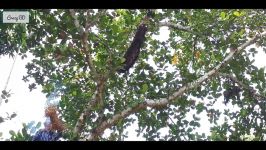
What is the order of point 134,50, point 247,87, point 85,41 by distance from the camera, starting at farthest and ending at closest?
point 247,87 → point 134,50 → point 85,41

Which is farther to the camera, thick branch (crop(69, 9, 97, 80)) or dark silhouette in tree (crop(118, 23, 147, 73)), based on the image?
dark silhouette in tree (crop(118, 23, 147, 73))

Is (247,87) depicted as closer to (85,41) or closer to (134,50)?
(134,50)

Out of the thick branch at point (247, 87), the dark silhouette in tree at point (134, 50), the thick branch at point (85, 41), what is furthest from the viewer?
the thick branch at point (247, 87)

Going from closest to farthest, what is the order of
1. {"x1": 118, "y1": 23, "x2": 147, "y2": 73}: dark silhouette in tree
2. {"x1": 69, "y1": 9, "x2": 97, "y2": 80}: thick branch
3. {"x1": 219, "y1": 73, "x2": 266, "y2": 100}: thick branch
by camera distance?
1. {"x1": 69, "y1": 9, "x2": 97, "y2": 80}: thick branch
2. {"x1": 118, "y1": 23, "x2": 147, "y2": 73}: dark silhouette in tree
3. {"x1": 219, "y1": 73, "x2": 266, "y2": 100}: thick branch

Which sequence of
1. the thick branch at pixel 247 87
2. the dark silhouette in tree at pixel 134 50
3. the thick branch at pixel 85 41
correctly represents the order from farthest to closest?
1. the thick branch at pixel 247 87
2. the dark silhouette in tree at pixel 134 50
3. the thick branch at pixel 85 41

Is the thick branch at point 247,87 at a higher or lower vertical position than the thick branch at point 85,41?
lower

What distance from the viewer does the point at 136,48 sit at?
7.16 m

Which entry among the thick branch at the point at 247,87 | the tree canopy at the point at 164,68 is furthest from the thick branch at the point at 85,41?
the thick branch at the point at 247,87

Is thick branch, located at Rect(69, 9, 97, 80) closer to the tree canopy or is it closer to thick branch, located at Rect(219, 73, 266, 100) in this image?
the tree canopy

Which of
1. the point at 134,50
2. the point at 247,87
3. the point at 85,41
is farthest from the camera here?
the point at 247,87

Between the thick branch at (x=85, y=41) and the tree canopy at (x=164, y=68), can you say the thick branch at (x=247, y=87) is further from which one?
the thick branch at (x=85, y=41)

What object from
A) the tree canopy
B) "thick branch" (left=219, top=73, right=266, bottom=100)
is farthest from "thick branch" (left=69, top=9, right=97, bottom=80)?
"thick branch" (left=219, top=73, right=266, bottom=100)

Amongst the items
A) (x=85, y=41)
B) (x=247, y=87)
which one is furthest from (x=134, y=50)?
(x=247, y=87)
